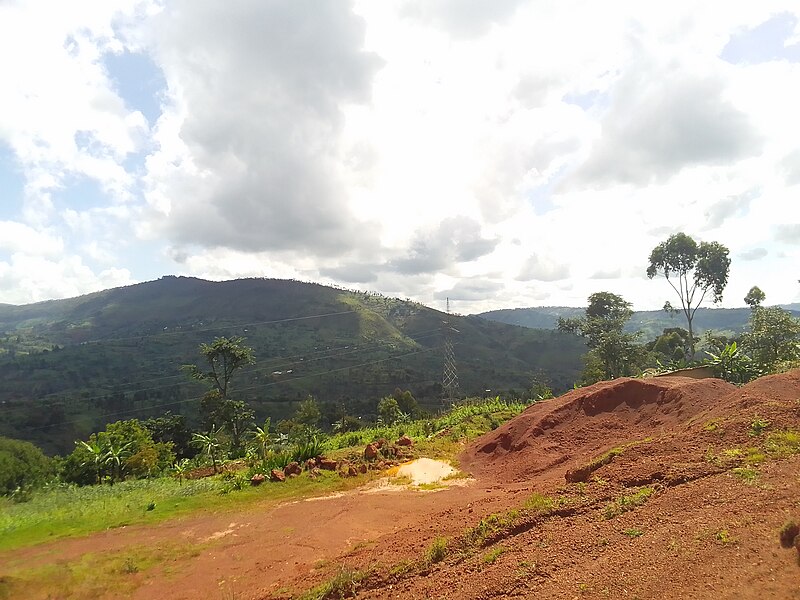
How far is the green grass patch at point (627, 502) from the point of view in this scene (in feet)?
25.2

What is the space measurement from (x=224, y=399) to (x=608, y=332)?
98.8 feet

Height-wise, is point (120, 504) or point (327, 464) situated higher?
point (327, 464)

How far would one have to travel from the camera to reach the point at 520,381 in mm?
122000

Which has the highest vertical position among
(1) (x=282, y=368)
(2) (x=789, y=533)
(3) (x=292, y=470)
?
(2) (x=789, y=533)

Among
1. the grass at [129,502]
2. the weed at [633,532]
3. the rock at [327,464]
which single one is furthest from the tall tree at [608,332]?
the weed at [633,532]

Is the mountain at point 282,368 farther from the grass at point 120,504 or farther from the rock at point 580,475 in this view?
the rock at point 580,475

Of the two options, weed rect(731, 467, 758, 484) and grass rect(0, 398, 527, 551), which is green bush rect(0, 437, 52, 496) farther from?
weed rect(731, 467, 758, 484)

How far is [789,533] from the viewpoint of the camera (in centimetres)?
552

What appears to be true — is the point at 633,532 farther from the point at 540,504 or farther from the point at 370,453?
the point at 370,453

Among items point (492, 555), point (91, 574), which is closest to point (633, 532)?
point (492, 555)

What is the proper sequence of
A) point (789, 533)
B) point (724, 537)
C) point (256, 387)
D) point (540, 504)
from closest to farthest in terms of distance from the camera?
point (789, 533) < point (724, 537) < point (540, 504) < point (256, 387)

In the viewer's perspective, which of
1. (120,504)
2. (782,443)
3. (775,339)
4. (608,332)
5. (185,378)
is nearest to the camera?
(782,443)

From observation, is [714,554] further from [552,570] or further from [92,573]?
[92,573]

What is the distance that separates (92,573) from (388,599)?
691 centimetres
